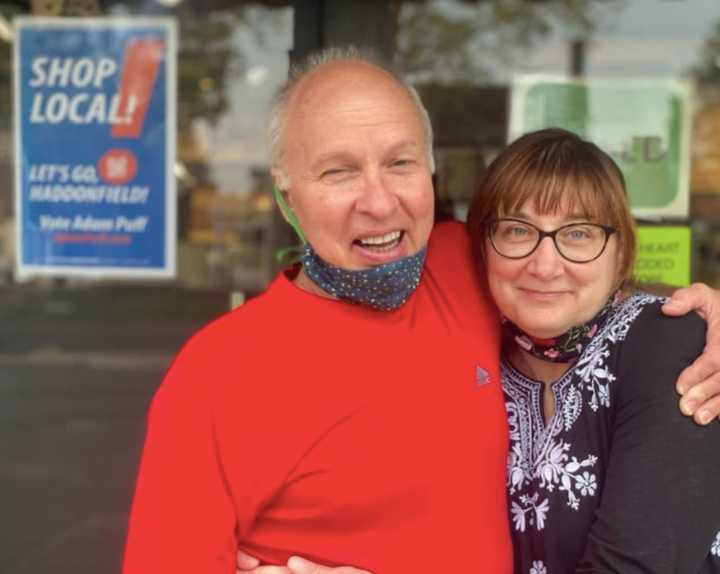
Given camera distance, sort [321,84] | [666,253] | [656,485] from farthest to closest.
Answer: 1. [666,253]
2. [321,84]
3. [656,485]

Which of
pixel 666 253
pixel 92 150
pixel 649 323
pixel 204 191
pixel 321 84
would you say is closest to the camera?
pixel 649 323

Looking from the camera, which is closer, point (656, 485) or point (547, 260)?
point (656, 485)

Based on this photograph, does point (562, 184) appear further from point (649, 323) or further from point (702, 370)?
point (702, 370)

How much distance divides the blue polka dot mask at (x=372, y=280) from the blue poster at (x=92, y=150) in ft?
5.62

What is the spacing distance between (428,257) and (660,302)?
47cm

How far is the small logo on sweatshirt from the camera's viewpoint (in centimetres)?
174

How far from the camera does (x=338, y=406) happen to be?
1.62 m

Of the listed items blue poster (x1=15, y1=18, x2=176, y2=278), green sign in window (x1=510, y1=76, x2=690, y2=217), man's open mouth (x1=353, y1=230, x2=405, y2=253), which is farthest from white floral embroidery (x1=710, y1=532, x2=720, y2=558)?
blue poster (x1=15, y1=18, x2=176, y2=278)

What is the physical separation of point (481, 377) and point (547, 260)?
26 cm

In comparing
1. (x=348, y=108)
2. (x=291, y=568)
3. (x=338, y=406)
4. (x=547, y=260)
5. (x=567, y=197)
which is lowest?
(x=291, y=568)

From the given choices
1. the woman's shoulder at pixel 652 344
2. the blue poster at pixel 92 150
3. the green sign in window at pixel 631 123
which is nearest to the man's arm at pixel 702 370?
the woman's shoulder at pixel 652 344

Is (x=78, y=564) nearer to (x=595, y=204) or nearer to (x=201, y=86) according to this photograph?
(x=201, y=86)

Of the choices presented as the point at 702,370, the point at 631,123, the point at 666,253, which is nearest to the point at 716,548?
the point at 702,370

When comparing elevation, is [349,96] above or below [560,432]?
above
